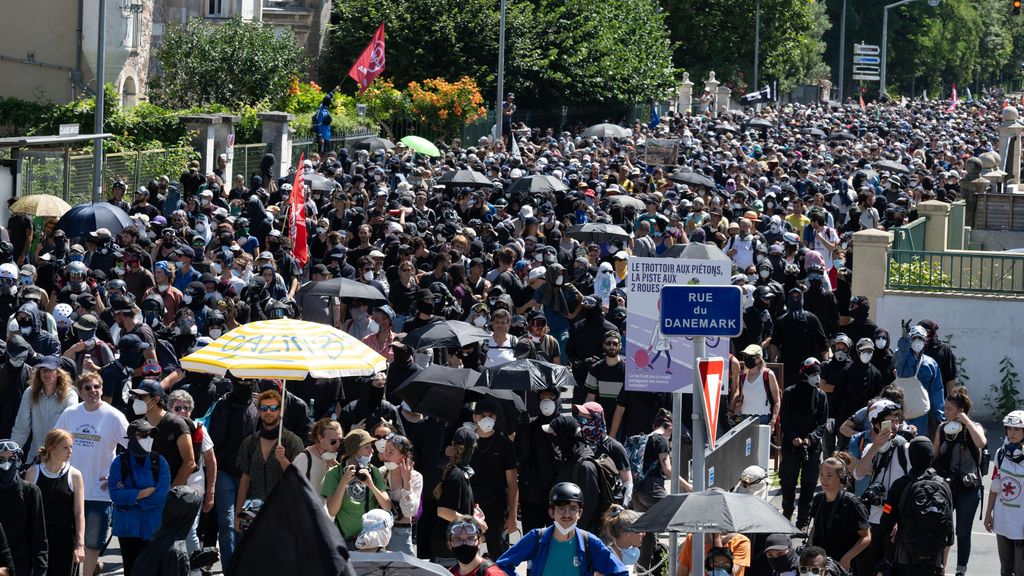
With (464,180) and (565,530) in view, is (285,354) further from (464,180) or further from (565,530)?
(464,180)

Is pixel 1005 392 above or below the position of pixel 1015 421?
below

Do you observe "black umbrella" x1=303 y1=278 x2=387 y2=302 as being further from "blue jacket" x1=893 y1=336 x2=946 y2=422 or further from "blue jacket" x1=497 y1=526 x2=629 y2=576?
"blue jacket" x1=497 y1=526 x2=629 y2=576

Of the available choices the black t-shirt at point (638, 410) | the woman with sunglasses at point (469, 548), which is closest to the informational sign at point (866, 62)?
the black t-shirt at point (638, 410)

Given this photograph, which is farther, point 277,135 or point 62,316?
point 277,135

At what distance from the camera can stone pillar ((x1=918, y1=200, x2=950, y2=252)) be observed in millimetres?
25016

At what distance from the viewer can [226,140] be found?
32219mm

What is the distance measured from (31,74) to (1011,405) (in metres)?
30.2

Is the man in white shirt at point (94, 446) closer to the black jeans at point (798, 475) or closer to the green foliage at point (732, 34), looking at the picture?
the black jeans at point (798, 475)

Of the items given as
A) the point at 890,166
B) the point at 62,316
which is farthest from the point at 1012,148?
the point at 62,316

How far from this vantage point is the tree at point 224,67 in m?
43.0

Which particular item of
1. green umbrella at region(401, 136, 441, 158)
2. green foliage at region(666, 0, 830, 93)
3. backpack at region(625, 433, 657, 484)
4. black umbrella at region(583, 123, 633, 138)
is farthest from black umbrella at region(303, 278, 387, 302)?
green foliage at region(666, 0, 830, 93)

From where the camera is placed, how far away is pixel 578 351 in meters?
14.9

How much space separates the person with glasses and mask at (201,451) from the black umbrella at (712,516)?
3187 mm

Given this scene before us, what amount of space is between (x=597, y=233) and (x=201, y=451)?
34.1ft
